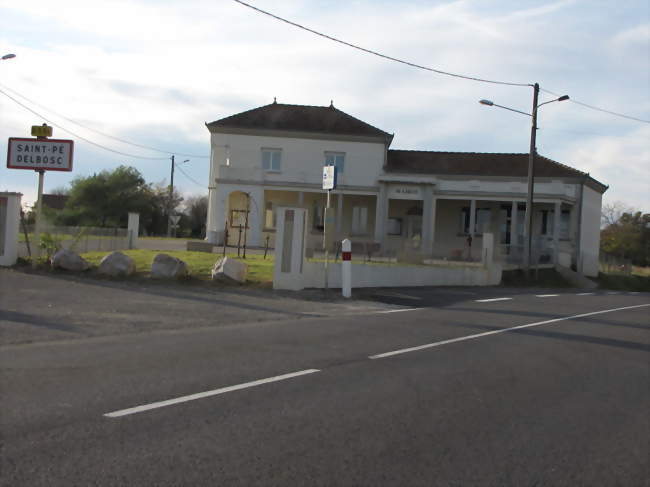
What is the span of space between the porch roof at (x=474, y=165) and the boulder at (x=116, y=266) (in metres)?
25.8

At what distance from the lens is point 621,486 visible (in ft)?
15.5

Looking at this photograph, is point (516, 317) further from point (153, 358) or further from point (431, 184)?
point (431, 184)

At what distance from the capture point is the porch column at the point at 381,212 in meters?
40.9

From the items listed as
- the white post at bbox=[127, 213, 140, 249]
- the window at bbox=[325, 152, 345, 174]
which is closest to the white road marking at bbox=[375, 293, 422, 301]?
the white post at bbox=[127, 213, 140, 249]

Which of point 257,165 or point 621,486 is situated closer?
point 621,486

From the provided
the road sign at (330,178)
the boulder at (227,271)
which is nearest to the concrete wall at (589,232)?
the road sign at (330,178)

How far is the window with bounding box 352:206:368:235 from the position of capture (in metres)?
43.4

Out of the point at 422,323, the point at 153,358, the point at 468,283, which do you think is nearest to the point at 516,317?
the point at 422,323

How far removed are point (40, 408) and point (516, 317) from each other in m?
10.8

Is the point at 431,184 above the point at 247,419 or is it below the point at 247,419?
above

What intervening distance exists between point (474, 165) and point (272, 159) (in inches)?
464

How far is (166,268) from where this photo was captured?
17.7 metres

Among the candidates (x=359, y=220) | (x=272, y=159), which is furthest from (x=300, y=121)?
(x=359, y=220)

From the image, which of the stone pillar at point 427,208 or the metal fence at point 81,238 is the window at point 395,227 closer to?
the stone pillar at point 427,208
